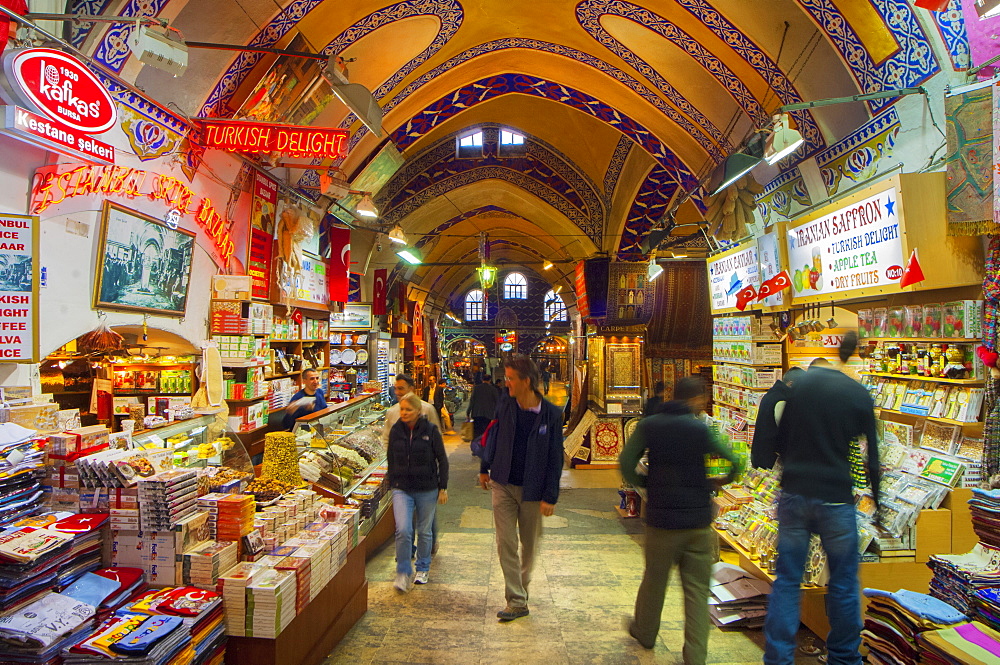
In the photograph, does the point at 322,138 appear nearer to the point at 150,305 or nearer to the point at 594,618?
the point at 150,305

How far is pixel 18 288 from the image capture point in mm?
3143

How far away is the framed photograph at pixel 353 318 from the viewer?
10673mm

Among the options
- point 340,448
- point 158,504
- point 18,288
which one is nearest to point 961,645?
point 158,504

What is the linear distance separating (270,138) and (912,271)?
4999 mm

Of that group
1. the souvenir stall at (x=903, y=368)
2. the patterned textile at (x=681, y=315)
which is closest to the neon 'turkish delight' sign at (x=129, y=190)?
the souvenir stall at (x=903, y=368)

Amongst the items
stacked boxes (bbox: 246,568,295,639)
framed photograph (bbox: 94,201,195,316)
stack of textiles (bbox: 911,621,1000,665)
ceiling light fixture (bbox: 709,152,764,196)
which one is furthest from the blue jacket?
framed photograph (bbox: 94,201,195,316)

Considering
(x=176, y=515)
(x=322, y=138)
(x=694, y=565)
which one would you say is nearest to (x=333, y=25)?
(x=322, y=138)

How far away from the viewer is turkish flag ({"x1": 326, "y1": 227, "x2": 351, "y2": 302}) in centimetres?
909

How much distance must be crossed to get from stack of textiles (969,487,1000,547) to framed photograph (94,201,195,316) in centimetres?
558

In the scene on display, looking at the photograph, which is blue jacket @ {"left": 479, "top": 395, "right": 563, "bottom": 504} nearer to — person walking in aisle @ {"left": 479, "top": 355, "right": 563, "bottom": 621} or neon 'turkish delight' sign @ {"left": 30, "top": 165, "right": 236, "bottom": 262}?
person walking in aisle @ {"left": 479, "top": 355, "right": 563, "bottom": 621}

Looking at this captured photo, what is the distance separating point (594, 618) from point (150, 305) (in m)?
4.34

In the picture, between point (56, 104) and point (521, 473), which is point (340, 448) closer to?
point (521, 473)

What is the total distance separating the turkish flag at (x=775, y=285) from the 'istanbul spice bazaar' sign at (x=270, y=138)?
4.21 m

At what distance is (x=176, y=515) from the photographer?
2633mm
